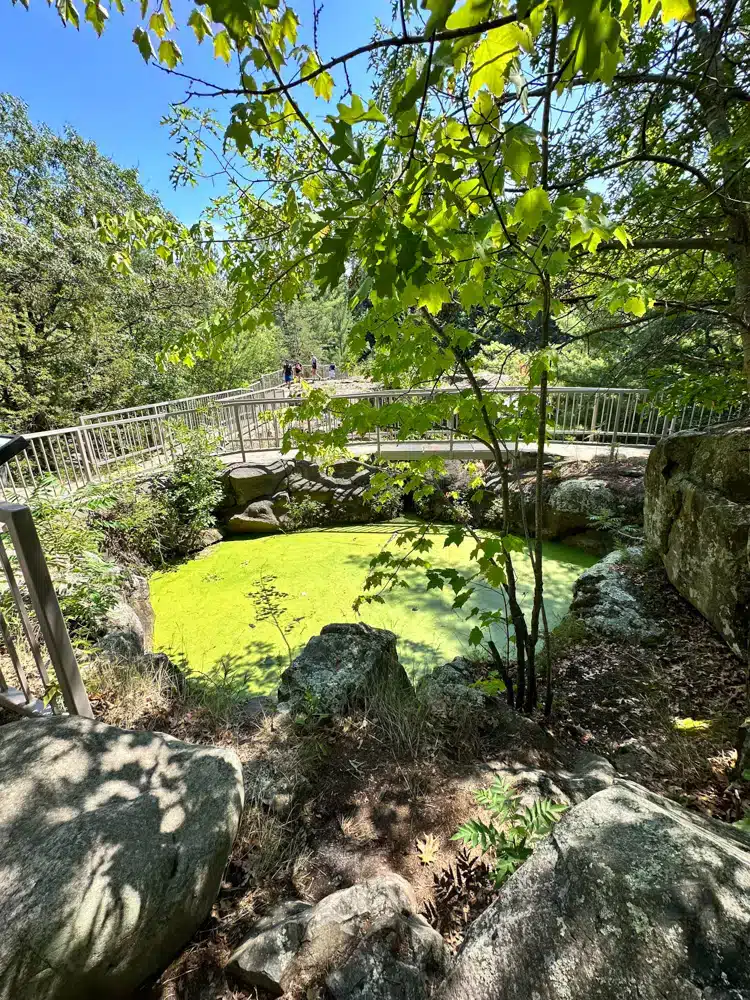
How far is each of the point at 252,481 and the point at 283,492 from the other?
1.92ft

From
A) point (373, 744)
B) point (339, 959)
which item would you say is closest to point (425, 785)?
point (373, 744)

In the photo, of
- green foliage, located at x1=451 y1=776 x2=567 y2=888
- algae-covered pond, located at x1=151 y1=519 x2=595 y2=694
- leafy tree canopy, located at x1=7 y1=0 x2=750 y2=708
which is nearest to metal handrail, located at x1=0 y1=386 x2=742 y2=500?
algae-covered pond, located at x1=151 y1=519 x2=595 y2=694

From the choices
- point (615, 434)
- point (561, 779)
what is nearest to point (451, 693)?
point (561, 779)

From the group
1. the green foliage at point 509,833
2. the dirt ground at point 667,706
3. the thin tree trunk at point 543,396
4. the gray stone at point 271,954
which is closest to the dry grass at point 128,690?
the gray stone at point 271,954

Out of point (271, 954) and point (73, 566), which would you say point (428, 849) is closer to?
point (271, 954)

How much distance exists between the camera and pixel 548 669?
8.00 feet

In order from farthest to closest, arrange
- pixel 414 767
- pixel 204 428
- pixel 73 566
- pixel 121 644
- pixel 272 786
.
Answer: pixel 204 428 < pixel 73 566 < pixel 121 644 < pixel 414 767 < pixel 272 786

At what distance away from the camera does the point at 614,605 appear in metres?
3.91

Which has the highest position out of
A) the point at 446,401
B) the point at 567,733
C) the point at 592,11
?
the point at 592,11

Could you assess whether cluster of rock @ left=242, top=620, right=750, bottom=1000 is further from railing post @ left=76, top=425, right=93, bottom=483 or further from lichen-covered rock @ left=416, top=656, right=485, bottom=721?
railing post @ left=76, top=425, right=93, bottom=483

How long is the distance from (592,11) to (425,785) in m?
2.49

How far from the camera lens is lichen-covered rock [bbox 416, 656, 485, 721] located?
8.21 feet

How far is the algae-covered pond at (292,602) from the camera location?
4.22 m

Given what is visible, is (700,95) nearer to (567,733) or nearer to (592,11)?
(592,11)
